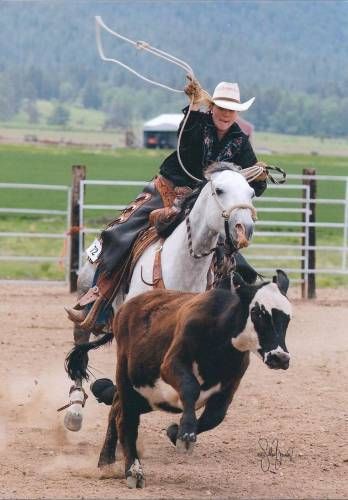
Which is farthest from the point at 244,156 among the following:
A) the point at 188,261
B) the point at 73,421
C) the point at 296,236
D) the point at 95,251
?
the point at 296,236

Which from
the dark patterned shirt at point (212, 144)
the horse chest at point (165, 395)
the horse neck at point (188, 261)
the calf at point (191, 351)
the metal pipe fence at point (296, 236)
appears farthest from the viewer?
the metal pipe fence at point (296, 236)

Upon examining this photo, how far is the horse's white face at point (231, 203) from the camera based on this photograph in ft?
23.9

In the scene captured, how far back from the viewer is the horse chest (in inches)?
259


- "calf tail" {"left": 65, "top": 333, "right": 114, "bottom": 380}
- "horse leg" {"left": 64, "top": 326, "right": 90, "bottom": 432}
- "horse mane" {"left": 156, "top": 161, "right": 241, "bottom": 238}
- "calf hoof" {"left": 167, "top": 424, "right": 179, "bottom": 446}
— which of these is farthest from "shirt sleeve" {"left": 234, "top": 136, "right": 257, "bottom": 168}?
"calf hoof" {"left": 167, "top": 424, "right": 179, "bottom": 446}

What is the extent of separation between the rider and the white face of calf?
1.90 m

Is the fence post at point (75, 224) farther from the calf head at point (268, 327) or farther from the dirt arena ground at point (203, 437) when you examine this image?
the calf head at point (268, 327)

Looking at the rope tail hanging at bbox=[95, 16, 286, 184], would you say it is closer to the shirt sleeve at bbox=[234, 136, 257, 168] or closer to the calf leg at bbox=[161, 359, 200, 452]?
the shirt sleeve at bbox=[234, 136, 257, 168]

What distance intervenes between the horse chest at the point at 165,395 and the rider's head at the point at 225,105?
6.73 ft

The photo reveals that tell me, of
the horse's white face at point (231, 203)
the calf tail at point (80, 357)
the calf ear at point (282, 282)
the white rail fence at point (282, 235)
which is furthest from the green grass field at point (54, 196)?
the calf ear at point (282, 282)

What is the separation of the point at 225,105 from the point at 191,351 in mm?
2177

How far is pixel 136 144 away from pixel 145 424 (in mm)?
103195

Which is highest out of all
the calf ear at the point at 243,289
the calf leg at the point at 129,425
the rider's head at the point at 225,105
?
the rider's head at the point at 225,105

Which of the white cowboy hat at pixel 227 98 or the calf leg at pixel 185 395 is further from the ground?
the white cowboy hat at pixel 227 98

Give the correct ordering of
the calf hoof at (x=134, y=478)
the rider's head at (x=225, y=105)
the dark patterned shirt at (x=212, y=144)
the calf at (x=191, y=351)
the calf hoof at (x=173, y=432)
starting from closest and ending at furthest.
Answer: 1. the calf at (x=191, y=351)
2. the calf hoof at (x=173, y=432)
3. the calf hoof at (x=134, y=478)
4. the rider's head at (x=225, y=105)
5. the dark patterned shirt at (x=212, y=144)
